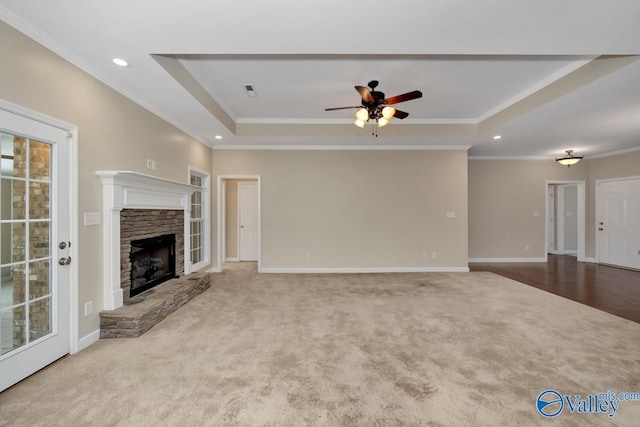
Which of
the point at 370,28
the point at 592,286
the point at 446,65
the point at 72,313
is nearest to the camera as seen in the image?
the point at 370,28

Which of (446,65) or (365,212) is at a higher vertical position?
(446,65)

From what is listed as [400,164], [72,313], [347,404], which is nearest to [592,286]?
[400,164]

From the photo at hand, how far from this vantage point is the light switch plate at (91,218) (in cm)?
250

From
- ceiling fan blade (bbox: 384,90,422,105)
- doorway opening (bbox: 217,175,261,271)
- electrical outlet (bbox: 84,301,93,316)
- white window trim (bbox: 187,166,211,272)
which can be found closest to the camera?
electrical outlet (bbox: 84,301,93,316)

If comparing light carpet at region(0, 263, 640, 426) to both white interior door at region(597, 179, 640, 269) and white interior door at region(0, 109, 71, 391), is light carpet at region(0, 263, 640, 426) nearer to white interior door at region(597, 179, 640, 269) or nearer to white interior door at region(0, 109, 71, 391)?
white interior door at region(0, 109, 71, 391)

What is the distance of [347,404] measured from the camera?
1.73 metres

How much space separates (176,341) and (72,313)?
3.01 feet

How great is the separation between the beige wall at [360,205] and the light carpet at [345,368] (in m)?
2.00

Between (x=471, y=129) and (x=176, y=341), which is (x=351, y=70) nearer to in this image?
(x=471, y=129)

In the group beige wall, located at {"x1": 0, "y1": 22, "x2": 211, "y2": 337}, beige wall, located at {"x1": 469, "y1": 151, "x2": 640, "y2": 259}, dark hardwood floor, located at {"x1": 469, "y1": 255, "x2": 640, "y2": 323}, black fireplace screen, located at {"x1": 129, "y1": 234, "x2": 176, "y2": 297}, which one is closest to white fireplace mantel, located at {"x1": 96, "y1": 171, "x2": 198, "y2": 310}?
beige wall, located at {"x1": 0, "y1": 22, "x2": 211, "y2": 337}

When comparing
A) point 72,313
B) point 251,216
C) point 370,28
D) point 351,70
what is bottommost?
point 72,313

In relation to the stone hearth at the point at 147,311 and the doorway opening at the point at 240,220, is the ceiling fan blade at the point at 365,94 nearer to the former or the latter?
the stone hearth at the point at 147,311

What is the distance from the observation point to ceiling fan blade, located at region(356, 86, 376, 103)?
265 cm

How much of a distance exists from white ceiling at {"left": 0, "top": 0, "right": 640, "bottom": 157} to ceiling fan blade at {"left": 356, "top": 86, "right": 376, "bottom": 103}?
1.26ft
